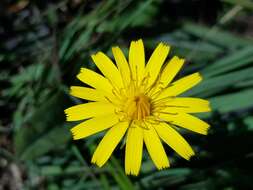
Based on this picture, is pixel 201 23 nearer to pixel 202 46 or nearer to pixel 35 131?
pixel 202 46

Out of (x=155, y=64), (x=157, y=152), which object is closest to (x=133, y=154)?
(x=157, y=152)

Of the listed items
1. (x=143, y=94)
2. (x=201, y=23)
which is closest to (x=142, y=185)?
(x=143, y=94)

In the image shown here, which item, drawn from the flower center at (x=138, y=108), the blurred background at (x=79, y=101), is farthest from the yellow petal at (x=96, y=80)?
the blurred background at (x=79, y=101)

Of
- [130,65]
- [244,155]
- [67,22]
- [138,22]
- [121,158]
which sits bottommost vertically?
[244,155]

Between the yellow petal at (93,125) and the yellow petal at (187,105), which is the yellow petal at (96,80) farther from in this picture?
the yellow petal at (187,105)

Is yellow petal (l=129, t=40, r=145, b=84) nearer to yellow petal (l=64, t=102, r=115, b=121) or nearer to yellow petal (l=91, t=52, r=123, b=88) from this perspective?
yellow petal (l=91, t=52, r=123, b=88)

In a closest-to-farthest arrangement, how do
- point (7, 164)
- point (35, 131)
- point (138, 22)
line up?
1. point (35, 131)
2. point (7, 164)
3. point (138, 22)
